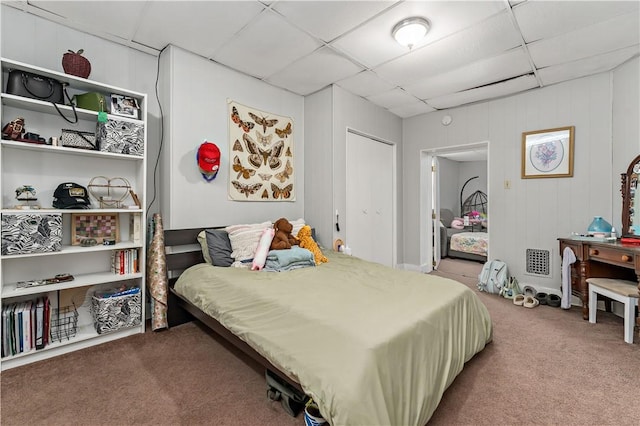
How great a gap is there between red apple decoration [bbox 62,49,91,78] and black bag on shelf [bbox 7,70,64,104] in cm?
13

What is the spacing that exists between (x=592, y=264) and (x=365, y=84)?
3083mm

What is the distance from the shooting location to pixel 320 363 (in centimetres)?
128

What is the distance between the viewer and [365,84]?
3562mm

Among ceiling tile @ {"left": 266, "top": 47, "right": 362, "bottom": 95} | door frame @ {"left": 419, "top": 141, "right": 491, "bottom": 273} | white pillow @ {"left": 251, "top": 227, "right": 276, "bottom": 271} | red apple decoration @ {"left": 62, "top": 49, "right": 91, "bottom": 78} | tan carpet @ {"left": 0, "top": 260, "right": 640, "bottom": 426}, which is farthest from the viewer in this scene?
door frame @ {"left": 419, "top": 141, "right": 491, "bottom": 273}

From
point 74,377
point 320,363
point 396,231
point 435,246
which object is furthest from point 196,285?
point 435,246

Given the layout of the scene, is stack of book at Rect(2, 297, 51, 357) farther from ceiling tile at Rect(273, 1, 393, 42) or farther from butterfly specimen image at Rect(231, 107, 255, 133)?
ceiling tile at Rect(273, 1, 393, 42)

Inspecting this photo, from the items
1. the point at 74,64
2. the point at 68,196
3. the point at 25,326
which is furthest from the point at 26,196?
the point at 74,64

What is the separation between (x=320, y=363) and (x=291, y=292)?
678 mm

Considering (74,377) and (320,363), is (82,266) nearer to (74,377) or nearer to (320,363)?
(74,377)

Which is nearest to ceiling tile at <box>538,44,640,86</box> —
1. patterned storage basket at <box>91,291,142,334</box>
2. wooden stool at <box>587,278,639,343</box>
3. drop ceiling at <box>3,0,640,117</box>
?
drop ceiling at <box>3,0,640,117</box>

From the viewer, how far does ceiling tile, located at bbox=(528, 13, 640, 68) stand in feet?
7.76

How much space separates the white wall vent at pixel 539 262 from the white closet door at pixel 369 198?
5.90 feet

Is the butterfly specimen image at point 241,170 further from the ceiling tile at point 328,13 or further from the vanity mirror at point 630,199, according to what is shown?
the vanity mirror at point 630,199

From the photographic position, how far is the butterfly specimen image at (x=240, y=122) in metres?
3.18
